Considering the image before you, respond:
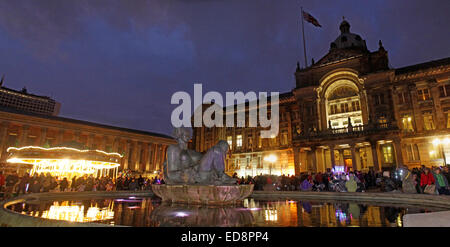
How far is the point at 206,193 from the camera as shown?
6512 millimetres

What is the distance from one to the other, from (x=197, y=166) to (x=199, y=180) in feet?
1.69

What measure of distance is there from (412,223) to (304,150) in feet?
108

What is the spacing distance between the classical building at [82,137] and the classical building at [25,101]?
54878 millimetres

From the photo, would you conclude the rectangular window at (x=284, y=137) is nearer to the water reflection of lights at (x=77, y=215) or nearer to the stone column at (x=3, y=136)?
the water reflection of lights at (x=77, y=215)

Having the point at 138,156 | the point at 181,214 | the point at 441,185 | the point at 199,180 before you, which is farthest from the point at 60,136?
the point at 441,185

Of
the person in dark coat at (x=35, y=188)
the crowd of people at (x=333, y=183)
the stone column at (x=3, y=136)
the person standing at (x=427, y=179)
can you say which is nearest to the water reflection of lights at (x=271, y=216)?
the crowd of people at (x=333, y=183)

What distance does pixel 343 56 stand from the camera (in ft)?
113

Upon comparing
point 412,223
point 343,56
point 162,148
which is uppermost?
point 343,56

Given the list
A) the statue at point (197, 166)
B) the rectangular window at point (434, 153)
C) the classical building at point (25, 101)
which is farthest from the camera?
the classical building at point (25, 101)

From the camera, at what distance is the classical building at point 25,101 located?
85.3 metres

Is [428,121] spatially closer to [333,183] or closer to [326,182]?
[326,182]

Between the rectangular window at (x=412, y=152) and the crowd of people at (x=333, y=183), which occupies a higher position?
the rectangular window at (x=412, y=152)
